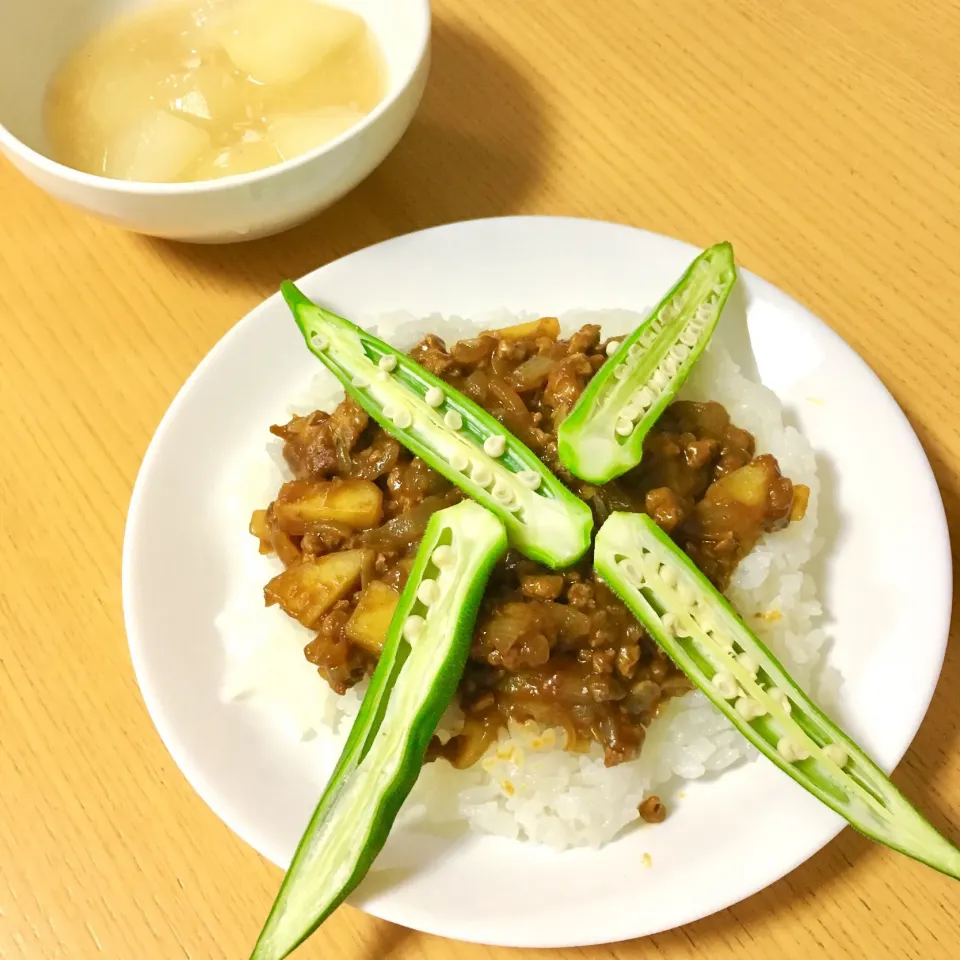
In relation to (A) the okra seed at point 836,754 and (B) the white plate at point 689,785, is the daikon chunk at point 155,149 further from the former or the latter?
(A) the okra seed at point 836,754

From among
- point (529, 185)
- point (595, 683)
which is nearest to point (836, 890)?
point (595, 683)

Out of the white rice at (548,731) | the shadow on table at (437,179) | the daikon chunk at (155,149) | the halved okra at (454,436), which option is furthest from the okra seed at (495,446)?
the daikon chunk at (155,149)

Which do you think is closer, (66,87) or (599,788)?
(599,788)

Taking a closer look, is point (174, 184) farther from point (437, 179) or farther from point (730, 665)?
point (730, 665)

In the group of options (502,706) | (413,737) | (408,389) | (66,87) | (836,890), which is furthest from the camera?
(66,87)

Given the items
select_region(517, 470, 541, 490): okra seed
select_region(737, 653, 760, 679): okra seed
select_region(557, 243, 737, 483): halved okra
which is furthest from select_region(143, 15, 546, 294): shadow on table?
select_region(737, 653, 760, 679): okra seed

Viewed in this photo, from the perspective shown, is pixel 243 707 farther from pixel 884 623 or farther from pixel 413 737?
pixel 884 623

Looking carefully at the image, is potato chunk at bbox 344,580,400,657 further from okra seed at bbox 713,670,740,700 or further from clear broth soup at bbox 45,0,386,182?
clear broth soup at bbox 45,0,386,182
